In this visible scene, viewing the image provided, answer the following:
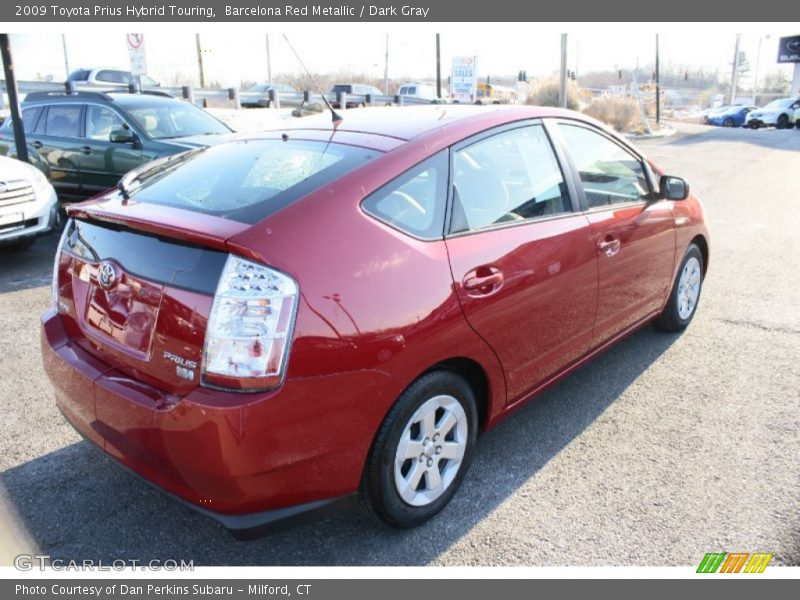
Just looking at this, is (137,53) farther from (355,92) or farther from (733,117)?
(733,117)

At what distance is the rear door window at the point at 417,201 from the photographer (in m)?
2.62

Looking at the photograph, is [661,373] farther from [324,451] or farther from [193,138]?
[193,138]

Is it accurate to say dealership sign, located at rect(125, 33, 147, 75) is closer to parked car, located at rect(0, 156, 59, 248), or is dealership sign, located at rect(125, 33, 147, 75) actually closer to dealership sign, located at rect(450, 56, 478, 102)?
parked car, located at rect(0, 156, 59, 248)

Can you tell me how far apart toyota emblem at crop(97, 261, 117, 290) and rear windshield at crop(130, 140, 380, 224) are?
0.33m

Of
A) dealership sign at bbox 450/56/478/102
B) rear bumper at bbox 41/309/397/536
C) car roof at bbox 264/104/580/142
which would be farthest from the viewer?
dealership sign at bbox 450/56/478/102

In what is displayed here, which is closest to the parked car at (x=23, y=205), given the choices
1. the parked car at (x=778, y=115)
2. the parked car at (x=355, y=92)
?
the parked car at (x=355, y=92)

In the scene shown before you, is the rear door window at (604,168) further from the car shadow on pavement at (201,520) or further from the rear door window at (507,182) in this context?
the car shadow on pavement at (201,520)

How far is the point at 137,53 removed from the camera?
13.5 metres

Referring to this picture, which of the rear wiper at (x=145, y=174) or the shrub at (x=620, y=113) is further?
the shrub at (x=620, y=113)

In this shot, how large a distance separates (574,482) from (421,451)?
0.89 metres

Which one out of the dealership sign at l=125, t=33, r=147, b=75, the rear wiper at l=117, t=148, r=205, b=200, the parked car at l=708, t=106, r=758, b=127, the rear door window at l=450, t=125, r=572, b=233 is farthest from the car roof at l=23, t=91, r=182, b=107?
the parked car at l=708, t=106, r=758, b=127

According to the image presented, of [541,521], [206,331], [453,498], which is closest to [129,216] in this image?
[206,331]

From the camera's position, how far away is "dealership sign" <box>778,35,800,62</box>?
169ft

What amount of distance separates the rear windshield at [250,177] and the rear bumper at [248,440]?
68cm
